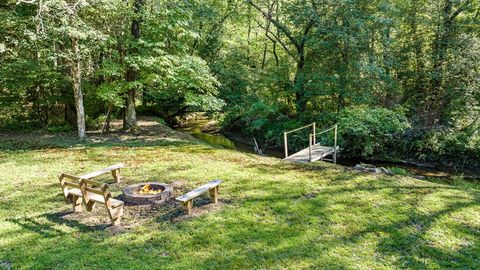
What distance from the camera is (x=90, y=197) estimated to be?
6414 millimetres

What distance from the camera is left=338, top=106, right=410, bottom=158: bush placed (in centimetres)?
1439

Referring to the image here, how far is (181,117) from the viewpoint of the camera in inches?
912

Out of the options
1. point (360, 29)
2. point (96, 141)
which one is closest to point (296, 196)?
point (96, 141)

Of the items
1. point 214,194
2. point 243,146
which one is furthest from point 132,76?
point 214,194

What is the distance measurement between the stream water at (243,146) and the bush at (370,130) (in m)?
0.67

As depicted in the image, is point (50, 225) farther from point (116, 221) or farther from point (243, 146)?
point (243, 146)

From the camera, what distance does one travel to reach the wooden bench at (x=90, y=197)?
5.97 metres

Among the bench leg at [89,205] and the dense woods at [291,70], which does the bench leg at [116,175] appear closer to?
the bench leg at [89,205]

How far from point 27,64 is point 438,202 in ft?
47.0

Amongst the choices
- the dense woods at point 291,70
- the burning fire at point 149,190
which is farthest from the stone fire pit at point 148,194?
the dense woods at point 291,70

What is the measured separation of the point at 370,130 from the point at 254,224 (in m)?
10.2

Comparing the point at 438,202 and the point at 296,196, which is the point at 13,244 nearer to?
the point at 296,196

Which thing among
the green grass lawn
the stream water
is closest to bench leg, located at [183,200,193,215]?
the green grass lawn

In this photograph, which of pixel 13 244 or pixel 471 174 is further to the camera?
pixel 471 174
